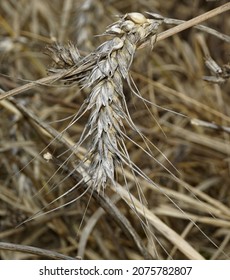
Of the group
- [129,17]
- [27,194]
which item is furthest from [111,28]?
[27,194]

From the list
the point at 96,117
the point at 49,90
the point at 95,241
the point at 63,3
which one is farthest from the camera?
the point at 63,3

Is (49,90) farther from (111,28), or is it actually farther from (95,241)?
(111,28)

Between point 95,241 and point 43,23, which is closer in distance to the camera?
point 95,241

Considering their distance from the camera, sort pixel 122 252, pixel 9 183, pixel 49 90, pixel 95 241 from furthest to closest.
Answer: pixel 49 90 → pixel 9 183 → pixel 95 241 → pixel 122 252

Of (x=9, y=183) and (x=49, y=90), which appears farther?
(x=49, y=90)
